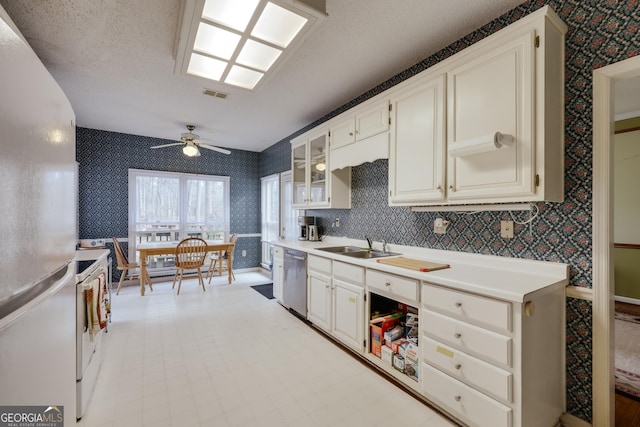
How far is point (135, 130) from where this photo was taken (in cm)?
469

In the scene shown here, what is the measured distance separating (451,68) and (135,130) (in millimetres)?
4861

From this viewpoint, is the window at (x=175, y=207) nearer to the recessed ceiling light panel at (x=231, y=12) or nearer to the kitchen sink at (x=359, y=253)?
the kitchen sink at (x=359, y=253)

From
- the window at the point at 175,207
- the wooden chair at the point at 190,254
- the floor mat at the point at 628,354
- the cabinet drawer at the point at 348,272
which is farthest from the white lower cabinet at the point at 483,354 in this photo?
the window at the point at 175,207

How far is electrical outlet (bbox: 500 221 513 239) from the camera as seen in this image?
188 centimetres

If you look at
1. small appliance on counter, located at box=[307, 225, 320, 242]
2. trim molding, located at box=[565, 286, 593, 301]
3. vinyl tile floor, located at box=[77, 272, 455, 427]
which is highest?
small appliance on counter, located at box=[307, 225, 320, 242]

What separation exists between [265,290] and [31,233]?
158 inches

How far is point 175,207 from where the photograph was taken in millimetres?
5309

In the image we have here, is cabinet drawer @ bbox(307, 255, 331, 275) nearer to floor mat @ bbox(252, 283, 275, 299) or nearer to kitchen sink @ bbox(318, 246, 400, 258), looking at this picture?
kitchen sink @ bbox(318, 246, 400, 258)

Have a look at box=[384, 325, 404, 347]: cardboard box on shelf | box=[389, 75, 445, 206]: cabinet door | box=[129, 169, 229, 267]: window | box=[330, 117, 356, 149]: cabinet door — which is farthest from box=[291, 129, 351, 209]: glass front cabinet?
box=[129, 169, 229, 267]: window

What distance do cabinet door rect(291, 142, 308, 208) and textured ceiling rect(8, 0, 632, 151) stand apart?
1.55 feet

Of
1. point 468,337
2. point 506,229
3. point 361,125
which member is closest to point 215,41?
point 361,125

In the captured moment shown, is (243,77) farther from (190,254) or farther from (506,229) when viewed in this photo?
(190,254)

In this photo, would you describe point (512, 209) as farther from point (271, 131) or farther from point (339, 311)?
point (271, 131)
